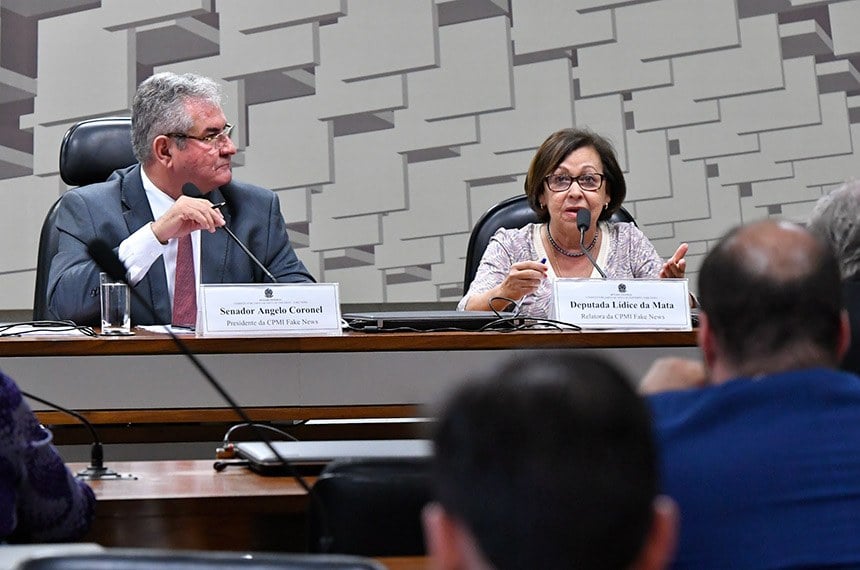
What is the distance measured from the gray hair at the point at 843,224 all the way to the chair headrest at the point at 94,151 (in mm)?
2108

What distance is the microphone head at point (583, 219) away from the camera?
2918mm

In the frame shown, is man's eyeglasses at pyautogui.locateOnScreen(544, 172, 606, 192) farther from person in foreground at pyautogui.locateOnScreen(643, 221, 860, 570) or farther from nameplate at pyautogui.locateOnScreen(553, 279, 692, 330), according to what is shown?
person in foreground at pyautogui.locateOnScreen(643, 221, 860, 570)

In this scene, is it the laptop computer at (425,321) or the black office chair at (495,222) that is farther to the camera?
the black office chair at (495,222)

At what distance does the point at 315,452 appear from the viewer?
4.87ft

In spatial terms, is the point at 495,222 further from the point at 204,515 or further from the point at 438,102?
the point at 204,515

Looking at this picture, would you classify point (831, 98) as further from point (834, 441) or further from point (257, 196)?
point (834, 441)

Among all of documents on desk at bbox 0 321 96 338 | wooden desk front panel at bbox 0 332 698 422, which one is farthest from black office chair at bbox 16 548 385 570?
documents on desk at bbox 0 321 96 338

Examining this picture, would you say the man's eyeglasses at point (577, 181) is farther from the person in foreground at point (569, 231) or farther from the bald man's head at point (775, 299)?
the bald man's head at point (775, 299)

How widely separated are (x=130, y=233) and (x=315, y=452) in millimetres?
1612

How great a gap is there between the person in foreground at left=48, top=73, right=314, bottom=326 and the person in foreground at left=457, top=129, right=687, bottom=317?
59 cm

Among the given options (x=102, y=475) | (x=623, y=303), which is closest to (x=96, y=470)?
(x=102, y=475)

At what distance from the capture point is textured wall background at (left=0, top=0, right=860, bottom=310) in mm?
3990

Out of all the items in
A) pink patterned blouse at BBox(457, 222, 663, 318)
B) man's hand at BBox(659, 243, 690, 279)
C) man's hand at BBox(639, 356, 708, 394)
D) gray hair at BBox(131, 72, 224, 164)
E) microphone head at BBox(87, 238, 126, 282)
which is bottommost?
man's hand at BBox(639, 356, 708, 394)

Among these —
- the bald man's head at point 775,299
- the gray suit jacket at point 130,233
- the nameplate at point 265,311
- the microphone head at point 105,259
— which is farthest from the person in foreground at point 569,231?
the bald man's head at point 775,299
